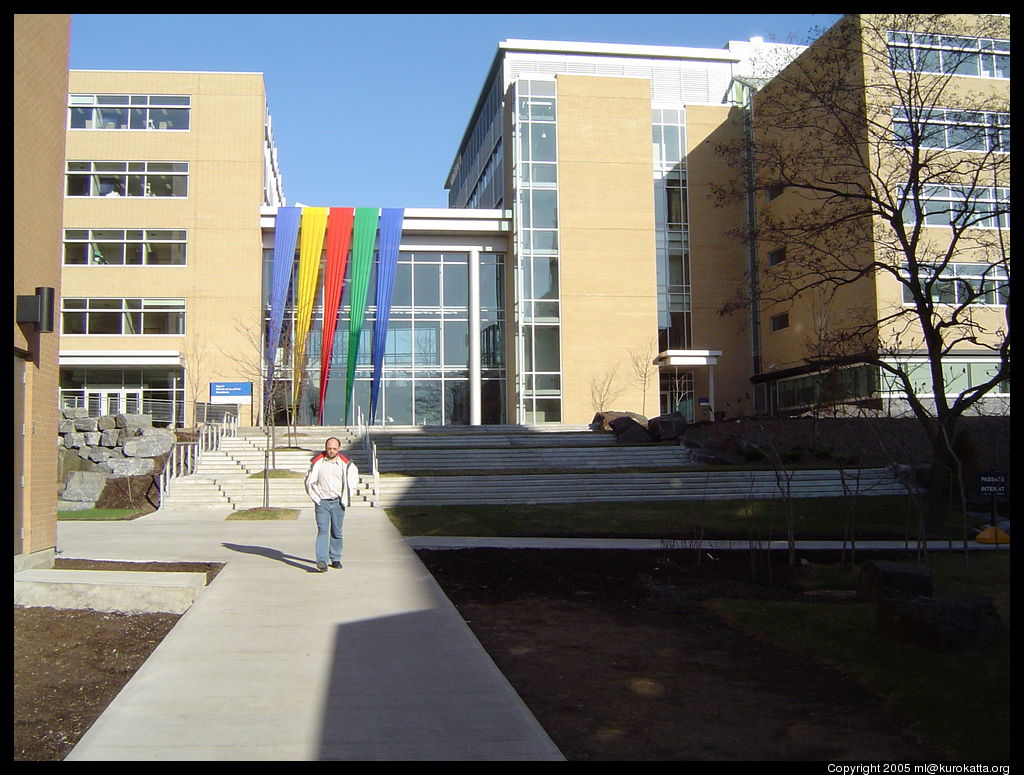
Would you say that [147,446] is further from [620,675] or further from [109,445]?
[620,675]

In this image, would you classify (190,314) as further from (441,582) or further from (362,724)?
(362,724)

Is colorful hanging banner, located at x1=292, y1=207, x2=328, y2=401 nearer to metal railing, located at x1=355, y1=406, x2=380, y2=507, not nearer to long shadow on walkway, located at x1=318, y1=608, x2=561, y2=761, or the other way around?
metal railing, located at x1=355, y1=406, x2=380, y2=507

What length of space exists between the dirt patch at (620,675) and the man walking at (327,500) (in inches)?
58.6

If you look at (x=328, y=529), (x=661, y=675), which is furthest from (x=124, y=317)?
(x=661, y=675)

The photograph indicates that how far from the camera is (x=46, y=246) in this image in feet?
38.5

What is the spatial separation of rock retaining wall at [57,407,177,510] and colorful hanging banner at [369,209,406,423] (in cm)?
1531

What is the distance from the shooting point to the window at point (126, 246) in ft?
144

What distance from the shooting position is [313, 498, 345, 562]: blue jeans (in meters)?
11.1

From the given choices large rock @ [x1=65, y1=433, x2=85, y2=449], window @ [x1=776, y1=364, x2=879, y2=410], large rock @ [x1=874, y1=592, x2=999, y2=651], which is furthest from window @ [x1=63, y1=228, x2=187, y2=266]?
large rock @ [x1=874, y1=592, x2=999, y2=651]

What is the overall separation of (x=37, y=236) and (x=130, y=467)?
17.4m

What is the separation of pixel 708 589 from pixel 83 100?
4465 cm

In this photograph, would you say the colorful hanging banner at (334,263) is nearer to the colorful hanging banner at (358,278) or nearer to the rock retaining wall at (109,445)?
the colorful hanging banner at (358,278)

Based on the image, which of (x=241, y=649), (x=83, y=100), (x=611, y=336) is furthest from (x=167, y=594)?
(x=83, y=100)

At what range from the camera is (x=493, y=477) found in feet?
82.8
